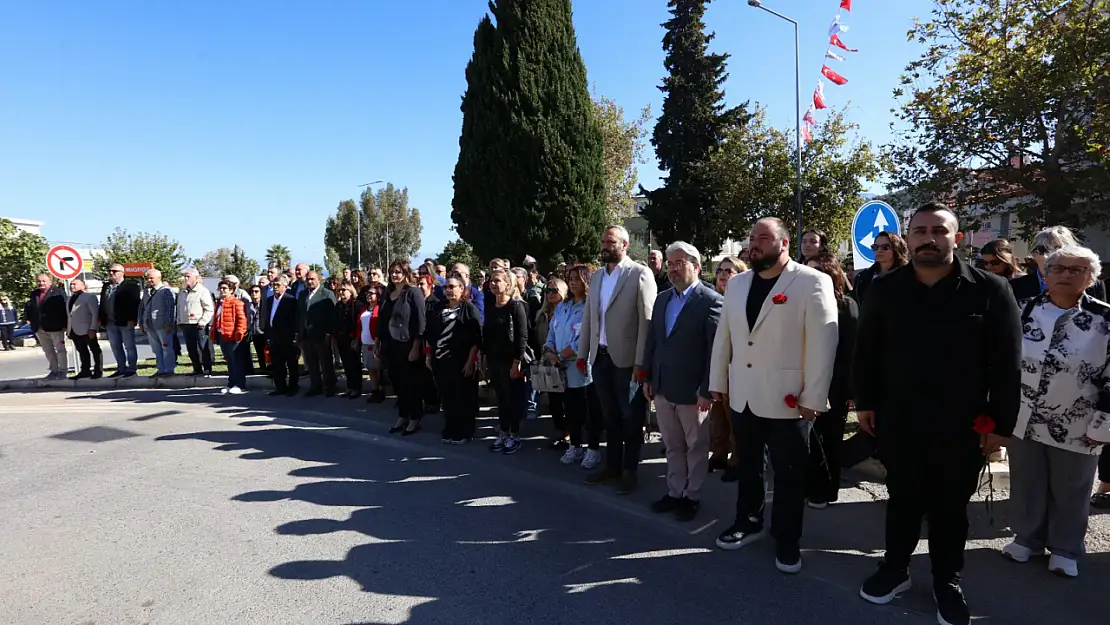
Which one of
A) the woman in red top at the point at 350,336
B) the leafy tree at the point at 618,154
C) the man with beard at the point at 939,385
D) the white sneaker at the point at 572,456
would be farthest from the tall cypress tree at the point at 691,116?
the man with beard at the point at 939,385

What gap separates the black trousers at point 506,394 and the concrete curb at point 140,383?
20.3 feet

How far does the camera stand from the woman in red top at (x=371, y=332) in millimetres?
8617

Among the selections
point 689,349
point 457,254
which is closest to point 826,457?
point 689,349

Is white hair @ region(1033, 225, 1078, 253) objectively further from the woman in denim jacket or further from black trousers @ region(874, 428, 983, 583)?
the woman in denim jacket

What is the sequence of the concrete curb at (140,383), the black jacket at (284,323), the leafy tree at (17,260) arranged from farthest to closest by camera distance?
1. the leafy tree at (17,260)
2. the concrete curb at (140,383)
3. the black jacket at (284,323)

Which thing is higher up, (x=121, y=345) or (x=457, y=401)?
(x=121, y=345)

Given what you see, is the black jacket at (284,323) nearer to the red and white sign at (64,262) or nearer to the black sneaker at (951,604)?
the red and white sign at (64,262)

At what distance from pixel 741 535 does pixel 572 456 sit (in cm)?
228

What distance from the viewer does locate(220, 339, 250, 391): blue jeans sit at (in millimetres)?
10133

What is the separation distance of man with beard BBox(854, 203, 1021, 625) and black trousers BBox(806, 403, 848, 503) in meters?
1.12

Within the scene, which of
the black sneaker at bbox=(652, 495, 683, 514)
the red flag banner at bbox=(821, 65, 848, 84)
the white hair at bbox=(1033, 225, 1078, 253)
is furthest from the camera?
the red flag banner at bbox=(821, 65, 848, 84)

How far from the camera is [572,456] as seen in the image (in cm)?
593

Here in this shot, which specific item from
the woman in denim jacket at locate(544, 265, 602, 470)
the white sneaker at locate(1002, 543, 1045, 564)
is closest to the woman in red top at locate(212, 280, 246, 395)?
Result: the woman in denim jacket at locate(544, 265, 602, 470)

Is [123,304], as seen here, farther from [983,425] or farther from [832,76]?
[832,76]
